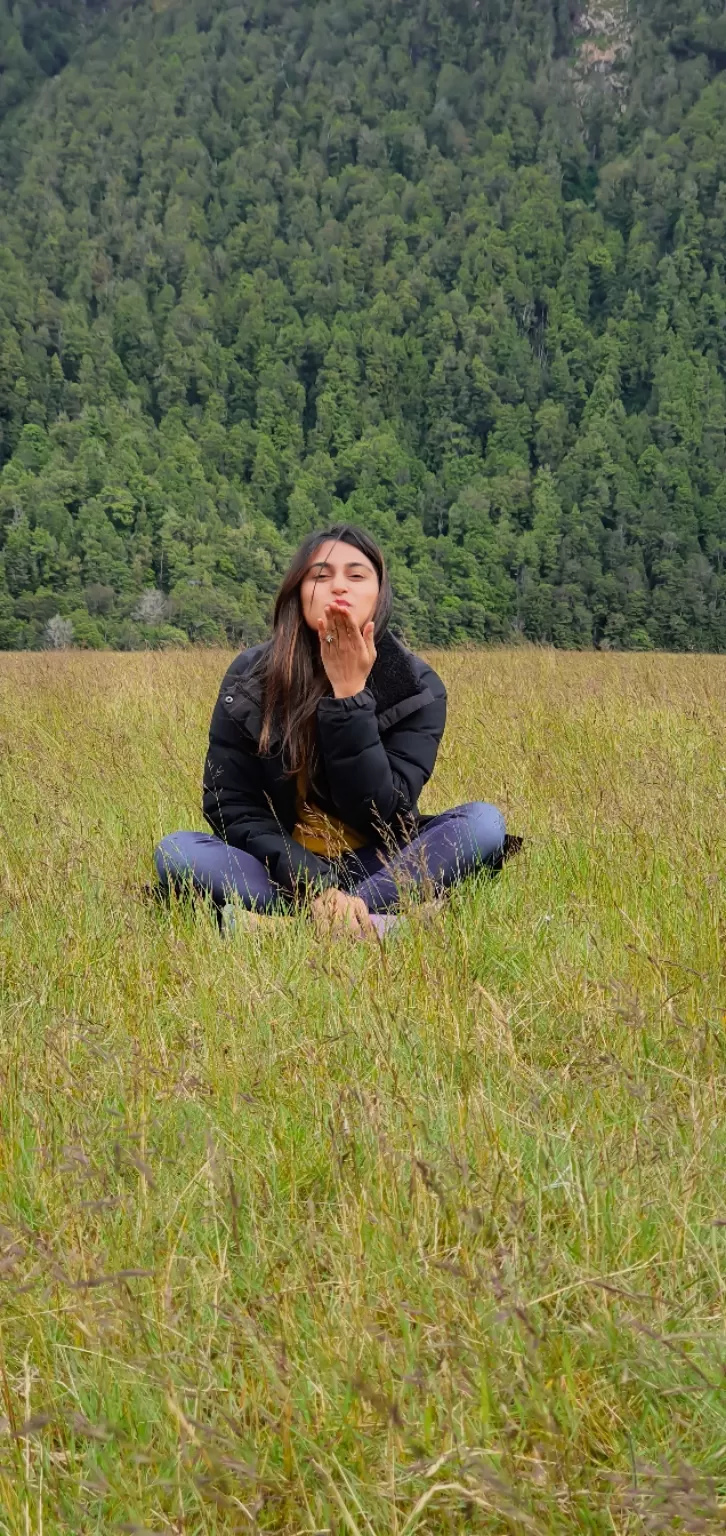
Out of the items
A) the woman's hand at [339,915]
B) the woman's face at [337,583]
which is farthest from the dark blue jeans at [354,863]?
the woman's face at [337,583]

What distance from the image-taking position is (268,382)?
334 feet

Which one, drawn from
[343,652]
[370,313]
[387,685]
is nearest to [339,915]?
→ [343,652]

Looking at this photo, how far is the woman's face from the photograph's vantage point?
11.8ft

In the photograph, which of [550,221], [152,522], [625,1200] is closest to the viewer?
[625,1200]

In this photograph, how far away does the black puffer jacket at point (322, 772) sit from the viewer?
359cm

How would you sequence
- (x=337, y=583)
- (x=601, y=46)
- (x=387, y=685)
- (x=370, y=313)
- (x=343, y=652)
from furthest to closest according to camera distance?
(x=601, y=46) < (x=370, y=313) < (x=387, y=685) < (x=337, y=583) < (x=343, y=652)

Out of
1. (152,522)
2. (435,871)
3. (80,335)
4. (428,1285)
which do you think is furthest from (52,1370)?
(80,335)

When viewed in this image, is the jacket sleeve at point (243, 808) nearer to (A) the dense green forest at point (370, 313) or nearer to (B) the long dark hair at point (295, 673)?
(B) the long dark hair at point (295, 673)

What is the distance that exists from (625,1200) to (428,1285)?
310mm

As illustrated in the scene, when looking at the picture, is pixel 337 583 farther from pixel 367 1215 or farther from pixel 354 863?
pixel 367 1215

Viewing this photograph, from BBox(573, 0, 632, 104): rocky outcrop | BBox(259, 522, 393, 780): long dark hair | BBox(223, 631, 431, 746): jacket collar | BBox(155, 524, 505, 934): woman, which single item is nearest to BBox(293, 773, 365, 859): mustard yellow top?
BBox(155, 524, 505, 934): woman

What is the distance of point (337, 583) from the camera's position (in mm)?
3590

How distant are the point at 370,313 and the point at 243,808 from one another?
11217 cm

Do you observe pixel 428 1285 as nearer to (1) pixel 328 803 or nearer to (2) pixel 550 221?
(1) pixel 328 803
